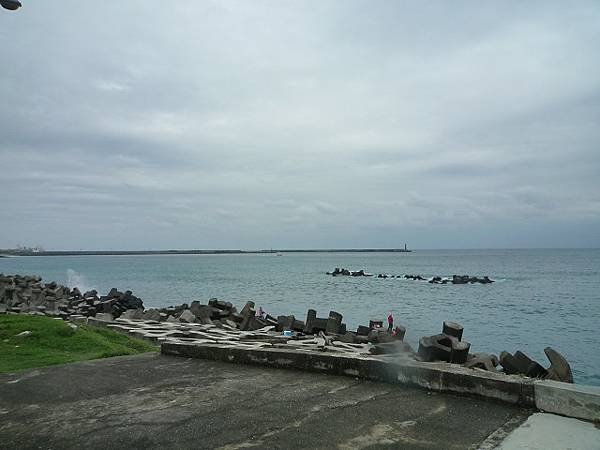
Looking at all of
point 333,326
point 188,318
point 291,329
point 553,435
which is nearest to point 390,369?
point 553,435

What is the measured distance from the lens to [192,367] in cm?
729

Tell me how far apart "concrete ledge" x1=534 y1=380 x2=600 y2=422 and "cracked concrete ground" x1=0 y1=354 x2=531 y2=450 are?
0.24m

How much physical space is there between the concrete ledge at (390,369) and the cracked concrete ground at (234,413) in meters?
0.13

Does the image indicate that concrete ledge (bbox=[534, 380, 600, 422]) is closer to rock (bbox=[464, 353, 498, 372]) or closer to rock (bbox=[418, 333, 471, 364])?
rock (bbox=[418, 333, 471, 364])

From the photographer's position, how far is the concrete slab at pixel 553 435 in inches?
→ 155

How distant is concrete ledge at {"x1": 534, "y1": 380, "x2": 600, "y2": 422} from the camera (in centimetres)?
446

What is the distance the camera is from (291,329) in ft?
58.2

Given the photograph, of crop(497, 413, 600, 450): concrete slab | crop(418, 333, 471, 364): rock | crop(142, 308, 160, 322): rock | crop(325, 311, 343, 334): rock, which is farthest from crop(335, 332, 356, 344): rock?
crop(497, 413, 600, 450): concrete slab

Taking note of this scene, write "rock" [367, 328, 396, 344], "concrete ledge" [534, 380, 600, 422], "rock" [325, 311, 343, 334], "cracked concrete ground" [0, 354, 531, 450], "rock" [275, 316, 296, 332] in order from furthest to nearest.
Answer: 1. "rock" [275, 316, 296, 332]
2. "rock" [325, 311, 343, 334]
3. "rock" [367, 328, 396, 344]
4. "concrete ledge" [534, 380, 600, 422]
5. "cracked concrete ground" [0, 354, 531, 450]

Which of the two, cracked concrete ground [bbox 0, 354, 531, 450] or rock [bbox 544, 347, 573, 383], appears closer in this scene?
cracked concrete ground [bbox 0, 354, 531, 450]

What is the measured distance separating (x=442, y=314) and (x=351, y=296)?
48.8 ft

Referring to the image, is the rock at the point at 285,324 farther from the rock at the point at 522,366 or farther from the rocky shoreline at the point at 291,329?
the rock at the point at 522,366

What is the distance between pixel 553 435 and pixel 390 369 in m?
2.10

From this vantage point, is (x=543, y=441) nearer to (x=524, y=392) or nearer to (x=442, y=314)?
(x=524, y=392)
